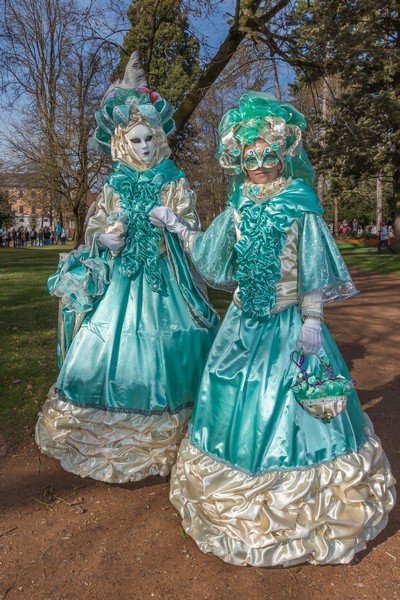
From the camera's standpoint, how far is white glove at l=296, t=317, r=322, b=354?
2.35 m

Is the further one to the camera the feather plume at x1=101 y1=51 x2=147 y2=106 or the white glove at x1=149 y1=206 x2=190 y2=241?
the feather plume at x1=101 y1=51 x2=147 y2=106

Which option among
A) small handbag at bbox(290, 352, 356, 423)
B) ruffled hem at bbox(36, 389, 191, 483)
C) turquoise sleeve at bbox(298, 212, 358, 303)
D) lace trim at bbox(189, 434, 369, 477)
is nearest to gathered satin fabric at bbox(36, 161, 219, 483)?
ruffled hem at bbox(36, 389, 191, 483)

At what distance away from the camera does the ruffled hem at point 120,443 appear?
307 centimetres

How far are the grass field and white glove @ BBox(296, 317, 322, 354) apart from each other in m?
2.47

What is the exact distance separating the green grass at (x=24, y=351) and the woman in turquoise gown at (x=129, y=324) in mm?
820

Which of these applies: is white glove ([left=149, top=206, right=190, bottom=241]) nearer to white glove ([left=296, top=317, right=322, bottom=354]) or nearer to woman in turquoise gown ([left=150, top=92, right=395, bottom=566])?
woman in turquoise gown ([left=150, top=92, right=395, bottom=566])

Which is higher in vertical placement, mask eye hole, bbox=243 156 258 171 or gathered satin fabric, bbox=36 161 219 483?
mask eye hole, bbox=243 156 258 171

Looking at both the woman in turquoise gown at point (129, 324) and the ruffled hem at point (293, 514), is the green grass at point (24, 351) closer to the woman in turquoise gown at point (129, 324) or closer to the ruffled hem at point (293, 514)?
the woman in turquoise gown at point (129, 324)

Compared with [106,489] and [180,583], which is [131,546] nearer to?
[180,583]

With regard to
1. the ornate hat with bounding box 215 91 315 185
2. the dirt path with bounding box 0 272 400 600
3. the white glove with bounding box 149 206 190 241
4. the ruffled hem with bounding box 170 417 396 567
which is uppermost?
the ornate hat with bounding box 215 91 315 185

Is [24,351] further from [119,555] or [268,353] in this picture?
[268,353]

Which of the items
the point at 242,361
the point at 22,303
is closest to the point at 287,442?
the point at 242,361

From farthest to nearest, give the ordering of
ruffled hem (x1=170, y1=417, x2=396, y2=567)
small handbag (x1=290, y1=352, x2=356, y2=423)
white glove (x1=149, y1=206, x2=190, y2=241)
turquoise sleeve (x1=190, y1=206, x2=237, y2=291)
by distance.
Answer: white glove (x1=149, y1=206, x2=190, y2=241)
turquoise sleeve (x1=190, y1=206, x2=237, y2=291)
ruffled hem (x1=170, y1=417, x2=396, y2=567)
small handbag (x1=290, y1=352, x2=356, y2=423)

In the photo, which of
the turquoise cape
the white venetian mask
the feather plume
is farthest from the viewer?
the feather plume
